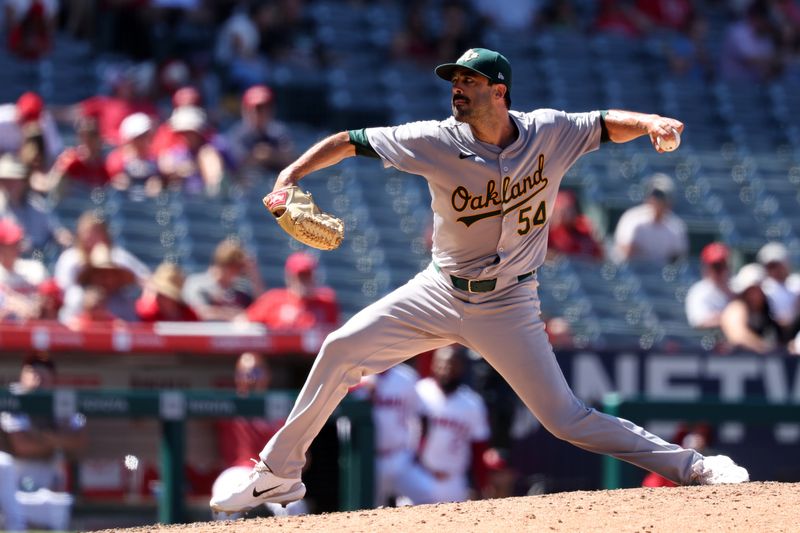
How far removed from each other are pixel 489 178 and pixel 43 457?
10.5ft

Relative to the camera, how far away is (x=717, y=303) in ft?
32.2

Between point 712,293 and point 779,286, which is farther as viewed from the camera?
point 779,286

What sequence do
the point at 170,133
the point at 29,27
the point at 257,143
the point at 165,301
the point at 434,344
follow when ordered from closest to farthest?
1. the point at 434,344
2. the point at 165,301
3. the point at 170,133
4. the point at 257,143
5. the point at 29,27

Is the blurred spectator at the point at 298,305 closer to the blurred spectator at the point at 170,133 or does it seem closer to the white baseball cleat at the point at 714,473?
the blurred spectator at the point at 170,133

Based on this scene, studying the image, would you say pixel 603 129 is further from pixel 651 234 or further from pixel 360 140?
pixel 651 234

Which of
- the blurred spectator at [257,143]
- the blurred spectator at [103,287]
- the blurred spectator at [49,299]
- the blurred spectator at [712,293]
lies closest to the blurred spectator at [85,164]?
the blurred spectator at [257,143]

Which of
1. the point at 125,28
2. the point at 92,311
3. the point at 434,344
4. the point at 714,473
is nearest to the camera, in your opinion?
the point at 434,344

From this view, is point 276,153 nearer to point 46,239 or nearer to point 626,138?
point 46,239

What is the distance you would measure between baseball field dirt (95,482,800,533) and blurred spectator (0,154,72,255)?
4144 mm

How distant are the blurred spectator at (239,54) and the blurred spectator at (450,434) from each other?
5.12 m

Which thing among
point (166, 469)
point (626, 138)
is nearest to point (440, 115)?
point (166, 469)

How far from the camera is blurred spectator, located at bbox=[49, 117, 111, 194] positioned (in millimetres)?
9641

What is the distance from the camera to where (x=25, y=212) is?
8.90 meters

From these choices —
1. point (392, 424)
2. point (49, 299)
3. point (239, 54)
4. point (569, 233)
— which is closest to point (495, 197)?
point (392, 424)
